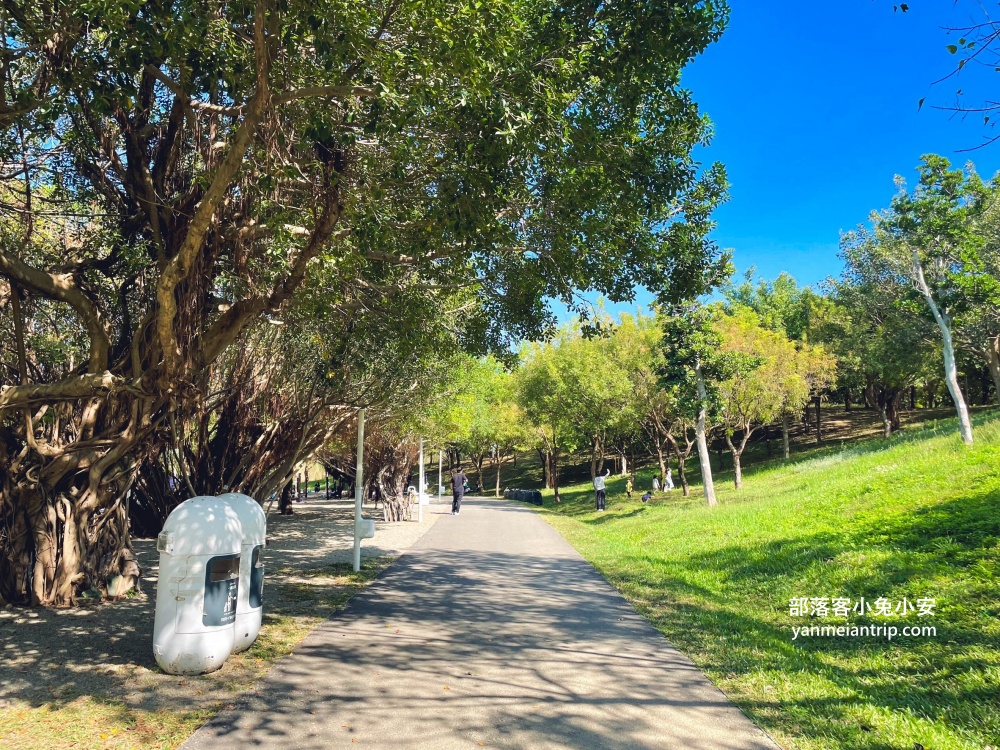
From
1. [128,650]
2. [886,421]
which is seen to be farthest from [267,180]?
[886,421]

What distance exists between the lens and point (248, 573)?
607 cm

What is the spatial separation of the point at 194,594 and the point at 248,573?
730 mm

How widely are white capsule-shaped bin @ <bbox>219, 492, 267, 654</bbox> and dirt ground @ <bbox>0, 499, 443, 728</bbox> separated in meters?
0.23

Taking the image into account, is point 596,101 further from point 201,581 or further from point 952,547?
point 952,547

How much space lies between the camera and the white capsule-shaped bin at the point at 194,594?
17.6 ft

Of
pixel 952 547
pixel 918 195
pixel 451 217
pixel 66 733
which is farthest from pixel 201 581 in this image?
pixel 918 195

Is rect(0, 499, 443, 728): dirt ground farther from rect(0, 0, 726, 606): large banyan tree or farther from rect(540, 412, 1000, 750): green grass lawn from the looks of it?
rect(540, 412, 1000, 750): green grass lawn

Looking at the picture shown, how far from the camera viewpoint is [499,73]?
5.96 metres

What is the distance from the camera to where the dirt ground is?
4.97 metres

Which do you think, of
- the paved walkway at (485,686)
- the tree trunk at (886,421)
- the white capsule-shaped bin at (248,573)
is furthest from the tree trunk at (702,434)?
the tree trunk at (886,421)

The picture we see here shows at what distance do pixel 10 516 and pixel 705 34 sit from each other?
9826mm

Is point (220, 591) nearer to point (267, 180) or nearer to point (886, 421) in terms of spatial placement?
point (267, 180)

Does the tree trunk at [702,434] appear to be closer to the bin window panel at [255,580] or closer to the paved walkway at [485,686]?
the paved walkway at [485,686]

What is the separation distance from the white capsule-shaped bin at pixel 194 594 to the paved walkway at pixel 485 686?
24.4 inches
